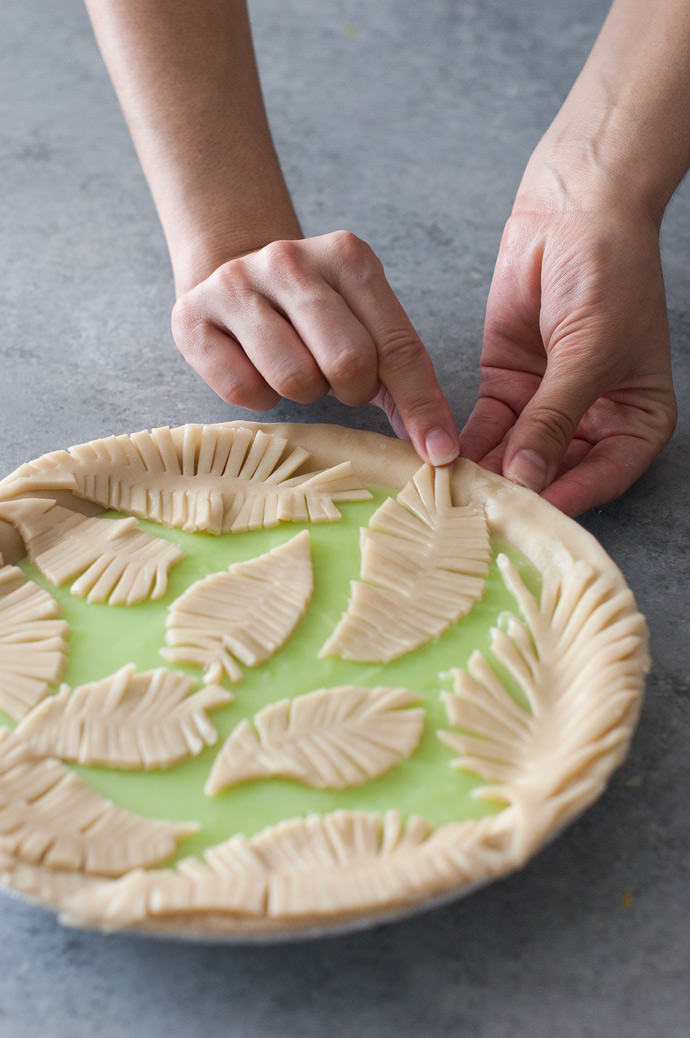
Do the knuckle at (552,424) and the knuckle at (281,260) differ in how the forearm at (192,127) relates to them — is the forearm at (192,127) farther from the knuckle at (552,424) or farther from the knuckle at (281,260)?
the knuckle at (552,424)

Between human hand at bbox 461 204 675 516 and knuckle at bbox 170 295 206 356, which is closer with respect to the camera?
human hand at bbox 461 204 675 516

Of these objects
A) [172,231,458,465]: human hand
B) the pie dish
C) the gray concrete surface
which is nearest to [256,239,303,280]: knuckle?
[172,231,458,465]: human hand

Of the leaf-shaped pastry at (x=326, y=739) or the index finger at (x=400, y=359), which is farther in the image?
the index finger at (x=400, y=359)

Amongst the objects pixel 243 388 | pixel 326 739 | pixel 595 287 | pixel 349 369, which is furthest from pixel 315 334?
pixel 326 739

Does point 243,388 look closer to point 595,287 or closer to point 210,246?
point 210,246

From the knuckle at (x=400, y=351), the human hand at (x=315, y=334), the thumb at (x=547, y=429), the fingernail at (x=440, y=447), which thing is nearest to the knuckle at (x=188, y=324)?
the human hand at (x=315, y=334)

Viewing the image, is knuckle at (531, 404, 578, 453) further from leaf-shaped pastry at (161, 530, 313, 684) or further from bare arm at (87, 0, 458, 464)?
leaf-shaped pastry at (161, 530, 313, 684)

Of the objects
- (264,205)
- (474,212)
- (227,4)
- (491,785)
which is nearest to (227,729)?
(491,785)
